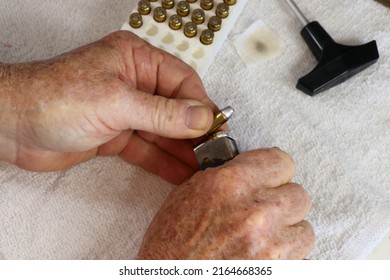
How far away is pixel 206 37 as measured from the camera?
2.66 feet

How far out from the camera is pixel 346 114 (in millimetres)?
789

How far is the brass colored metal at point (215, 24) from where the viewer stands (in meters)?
0.83

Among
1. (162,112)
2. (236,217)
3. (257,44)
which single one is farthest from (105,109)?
(257,44)

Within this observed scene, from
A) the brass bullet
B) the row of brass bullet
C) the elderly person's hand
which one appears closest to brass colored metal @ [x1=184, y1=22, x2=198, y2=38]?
the row of brass bullet

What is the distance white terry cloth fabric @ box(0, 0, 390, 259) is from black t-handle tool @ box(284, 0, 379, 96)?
0.06 ft

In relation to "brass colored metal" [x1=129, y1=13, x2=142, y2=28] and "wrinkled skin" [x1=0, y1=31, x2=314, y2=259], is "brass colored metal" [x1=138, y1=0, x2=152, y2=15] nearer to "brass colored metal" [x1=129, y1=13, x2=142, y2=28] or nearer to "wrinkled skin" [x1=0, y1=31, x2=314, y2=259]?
"brass colored metal" [x1=129, y1=13, x2=142, y2=28]

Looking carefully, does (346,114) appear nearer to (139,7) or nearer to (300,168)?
(300,168)

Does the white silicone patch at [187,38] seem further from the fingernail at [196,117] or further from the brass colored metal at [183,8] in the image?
the fingernail at [196,117]

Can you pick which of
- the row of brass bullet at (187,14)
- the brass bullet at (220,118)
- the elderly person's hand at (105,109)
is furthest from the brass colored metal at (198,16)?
the brass bullet at (220,118)

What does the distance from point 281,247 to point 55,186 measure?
0.37m

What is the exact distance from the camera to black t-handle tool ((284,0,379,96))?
0.79 metres

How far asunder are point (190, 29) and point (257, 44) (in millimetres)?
125

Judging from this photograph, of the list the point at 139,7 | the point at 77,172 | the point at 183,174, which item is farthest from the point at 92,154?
the point at 139,7

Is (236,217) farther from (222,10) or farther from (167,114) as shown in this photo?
(222,10)
